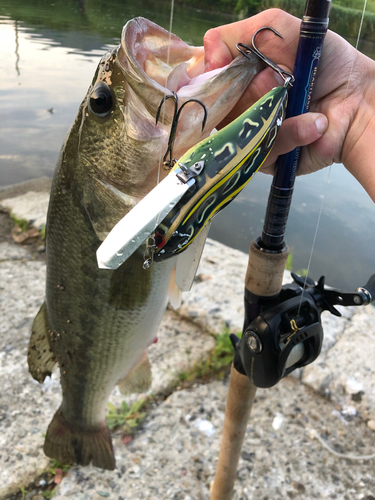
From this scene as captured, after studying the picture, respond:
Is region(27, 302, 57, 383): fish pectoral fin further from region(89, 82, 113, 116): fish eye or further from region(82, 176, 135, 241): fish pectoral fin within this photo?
region(89, 82, 113, 116): fish eye

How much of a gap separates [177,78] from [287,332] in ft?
2.38

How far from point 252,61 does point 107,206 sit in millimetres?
543

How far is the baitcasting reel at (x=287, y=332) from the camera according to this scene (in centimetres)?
107

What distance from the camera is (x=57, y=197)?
49.4 inches

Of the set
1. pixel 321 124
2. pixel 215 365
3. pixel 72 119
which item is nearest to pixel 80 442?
pixel 215 365

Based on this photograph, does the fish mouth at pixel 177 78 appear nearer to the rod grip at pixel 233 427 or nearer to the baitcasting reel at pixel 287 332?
the baitcasting reel at pixel 287 332

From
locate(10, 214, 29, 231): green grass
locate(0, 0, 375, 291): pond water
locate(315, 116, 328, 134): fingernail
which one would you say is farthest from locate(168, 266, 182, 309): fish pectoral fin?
locate(10, 214, 29, 231): green grass

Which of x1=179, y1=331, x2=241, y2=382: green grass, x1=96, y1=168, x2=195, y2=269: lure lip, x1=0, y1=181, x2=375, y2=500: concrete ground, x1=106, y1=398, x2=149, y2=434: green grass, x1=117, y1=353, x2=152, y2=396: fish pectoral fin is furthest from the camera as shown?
x1=179, y1=331, x2=241, y2=382: green grass

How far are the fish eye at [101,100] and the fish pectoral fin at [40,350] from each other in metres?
0.88

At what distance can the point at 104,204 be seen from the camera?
114 cm

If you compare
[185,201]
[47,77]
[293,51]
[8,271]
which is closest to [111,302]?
[185,201]

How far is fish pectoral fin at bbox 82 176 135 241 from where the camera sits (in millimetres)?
1120

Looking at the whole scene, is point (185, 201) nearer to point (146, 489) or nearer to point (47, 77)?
point (146, 489)

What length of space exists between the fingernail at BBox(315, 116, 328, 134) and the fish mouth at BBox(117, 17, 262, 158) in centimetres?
19
